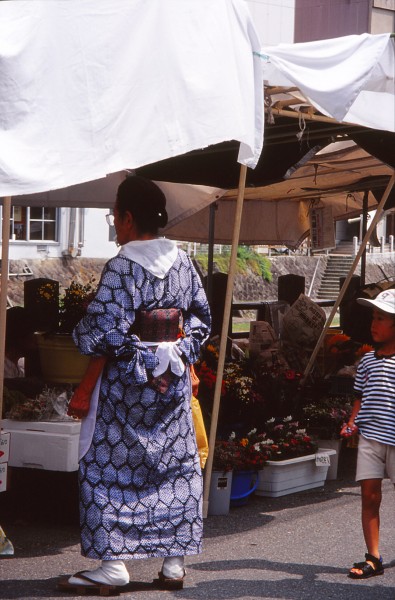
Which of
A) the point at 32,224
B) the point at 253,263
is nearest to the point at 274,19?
the point at 32,224

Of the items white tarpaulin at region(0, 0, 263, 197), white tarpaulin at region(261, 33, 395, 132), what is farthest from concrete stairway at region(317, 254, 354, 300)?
white tarpaulin at region(0, 0, 263, 197)

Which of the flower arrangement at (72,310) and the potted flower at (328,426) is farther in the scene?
the potted flower at (328,426)

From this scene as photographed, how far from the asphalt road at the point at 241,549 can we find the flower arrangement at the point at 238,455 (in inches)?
11.9

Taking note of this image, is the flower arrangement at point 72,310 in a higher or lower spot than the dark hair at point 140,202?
lower

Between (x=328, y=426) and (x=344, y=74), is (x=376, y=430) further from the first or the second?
(x=328, y=426)

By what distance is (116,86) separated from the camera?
4570mm

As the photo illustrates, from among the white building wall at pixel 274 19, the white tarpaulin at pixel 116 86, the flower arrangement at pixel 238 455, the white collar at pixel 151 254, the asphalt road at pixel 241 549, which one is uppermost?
the white building wall at pixel 274 19

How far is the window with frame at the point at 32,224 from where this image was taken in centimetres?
3291

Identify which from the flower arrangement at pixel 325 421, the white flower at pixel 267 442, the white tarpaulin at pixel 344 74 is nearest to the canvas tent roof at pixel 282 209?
the flower arrangement at pixel 325 421

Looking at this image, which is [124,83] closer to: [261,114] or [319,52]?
[261,114]

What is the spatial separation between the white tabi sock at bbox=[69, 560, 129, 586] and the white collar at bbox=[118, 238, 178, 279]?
1375mm

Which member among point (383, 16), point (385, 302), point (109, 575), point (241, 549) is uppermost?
point (383, 16)

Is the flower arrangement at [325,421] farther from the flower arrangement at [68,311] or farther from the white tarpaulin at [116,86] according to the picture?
the white tarpaulin at [116,86]

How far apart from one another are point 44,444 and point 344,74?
2.68 m
